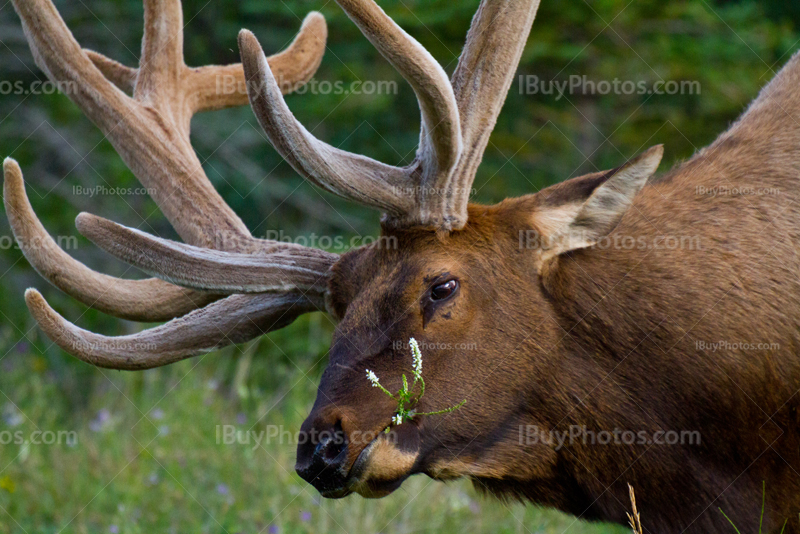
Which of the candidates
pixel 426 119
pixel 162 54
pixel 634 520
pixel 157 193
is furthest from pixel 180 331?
pixel 634 520

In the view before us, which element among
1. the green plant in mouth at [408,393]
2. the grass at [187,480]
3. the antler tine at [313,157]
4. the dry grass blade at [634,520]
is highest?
the antler tine at [313,157]

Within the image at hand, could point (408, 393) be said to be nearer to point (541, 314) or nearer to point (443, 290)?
point (443, 290)

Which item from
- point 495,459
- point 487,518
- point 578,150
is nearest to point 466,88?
point 495,459

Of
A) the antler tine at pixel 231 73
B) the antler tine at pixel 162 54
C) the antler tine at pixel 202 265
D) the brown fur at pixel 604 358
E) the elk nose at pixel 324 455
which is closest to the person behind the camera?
the elk nose at pixel 324 455

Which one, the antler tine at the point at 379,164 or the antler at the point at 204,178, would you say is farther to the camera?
the antler at the point at 204,178

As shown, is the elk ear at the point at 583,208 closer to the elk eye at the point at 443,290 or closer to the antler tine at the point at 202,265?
the elk eye at the point at 443,290

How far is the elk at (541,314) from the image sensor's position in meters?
2.91

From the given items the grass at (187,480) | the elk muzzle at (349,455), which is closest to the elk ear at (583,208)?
the elk muzzle at (349,455)

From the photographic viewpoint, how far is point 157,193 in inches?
A: 152

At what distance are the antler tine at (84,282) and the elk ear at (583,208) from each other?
59.1 inches

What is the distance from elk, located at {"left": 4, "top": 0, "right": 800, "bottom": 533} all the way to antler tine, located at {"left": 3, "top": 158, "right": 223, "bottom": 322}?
44cm

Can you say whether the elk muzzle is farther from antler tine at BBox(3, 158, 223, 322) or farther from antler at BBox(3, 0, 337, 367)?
antler tine at BBox(3, 158, 223, 322)

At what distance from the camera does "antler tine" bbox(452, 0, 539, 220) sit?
3.17 m

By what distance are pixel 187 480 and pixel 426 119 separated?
323 cm
